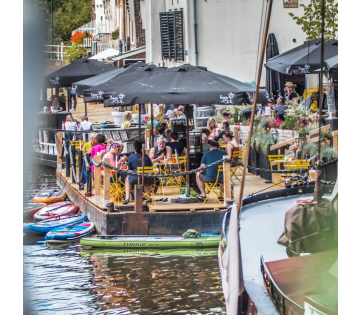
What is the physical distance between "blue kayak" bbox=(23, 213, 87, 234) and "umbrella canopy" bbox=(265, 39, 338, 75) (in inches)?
249

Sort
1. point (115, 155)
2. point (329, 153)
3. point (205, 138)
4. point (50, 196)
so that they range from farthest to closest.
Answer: point (50, 196) → point (205, 138) → point (115, 155) → point (329, 153)

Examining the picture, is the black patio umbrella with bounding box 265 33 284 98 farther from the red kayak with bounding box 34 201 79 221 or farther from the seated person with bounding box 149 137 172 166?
the red kayak with bounding box 34 201 79 221

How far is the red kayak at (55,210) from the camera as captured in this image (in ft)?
48.2

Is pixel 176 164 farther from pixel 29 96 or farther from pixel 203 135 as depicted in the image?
pixel 29 96

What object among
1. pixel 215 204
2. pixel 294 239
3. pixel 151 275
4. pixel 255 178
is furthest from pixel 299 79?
pixel 294 239

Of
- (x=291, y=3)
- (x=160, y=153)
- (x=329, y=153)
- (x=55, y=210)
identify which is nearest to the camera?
(x=329, y=153)

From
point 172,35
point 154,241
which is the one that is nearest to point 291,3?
point 172,35

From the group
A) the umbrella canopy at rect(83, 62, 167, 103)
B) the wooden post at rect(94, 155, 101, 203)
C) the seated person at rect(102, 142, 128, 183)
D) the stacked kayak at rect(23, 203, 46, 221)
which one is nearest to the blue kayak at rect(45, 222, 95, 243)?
the wooden post at rect(94, 155, 101, 203)

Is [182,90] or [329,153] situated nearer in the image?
[182,90]

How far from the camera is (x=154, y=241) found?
1133 cm

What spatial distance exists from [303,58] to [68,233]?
26.3 ft

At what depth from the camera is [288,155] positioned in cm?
1387

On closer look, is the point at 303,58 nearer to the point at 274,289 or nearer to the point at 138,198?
the point at 138,198
